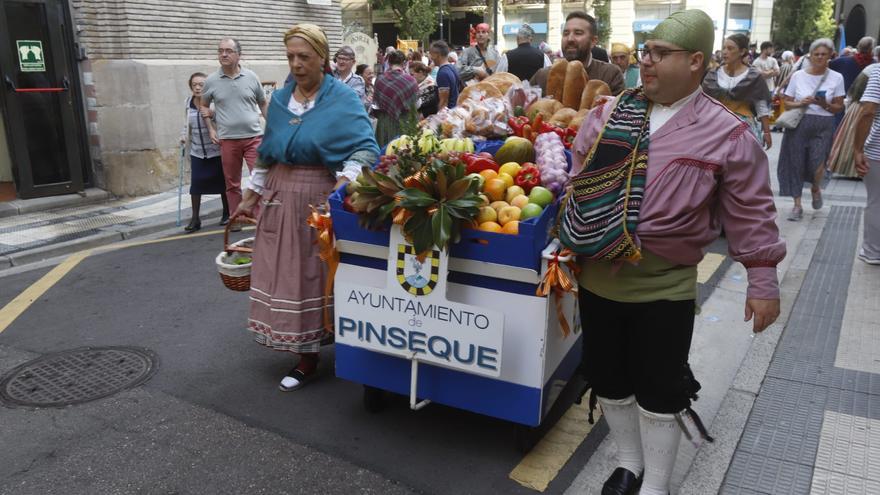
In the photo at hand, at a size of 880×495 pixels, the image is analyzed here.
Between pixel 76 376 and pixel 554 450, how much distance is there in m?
2.90

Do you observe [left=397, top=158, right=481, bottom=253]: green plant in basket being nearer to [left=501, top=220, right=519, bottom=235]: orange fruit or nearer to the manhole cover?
[left=501, top=220, right=519, bottom=235]: orange fruit

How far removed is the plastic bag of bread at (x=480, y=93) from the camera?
4.02 metres

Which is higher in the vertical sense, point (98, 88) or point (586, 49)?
point (586, 49)

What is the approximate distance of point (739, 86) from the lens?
6.41m

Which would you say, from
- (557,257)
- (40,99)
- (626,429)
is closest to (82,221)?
(40,99)

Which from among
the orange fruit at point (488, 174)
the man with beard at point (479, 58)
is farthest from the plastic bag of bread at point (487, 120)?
the man with beard at point (479, 58)

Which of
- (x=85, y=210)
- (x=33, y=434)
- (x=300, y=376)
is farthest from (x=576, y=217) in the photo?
(x=85, y=210)

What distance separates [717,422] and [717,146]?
175cm

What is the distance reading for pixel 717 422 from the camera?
3502 millimetres

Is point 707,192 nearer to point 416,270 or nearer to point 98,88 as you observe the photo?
point 416,270

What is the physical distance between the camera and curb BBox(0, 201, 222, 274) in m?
6.89

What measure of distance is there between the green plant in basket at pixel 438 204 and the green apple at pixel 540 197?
244 mm

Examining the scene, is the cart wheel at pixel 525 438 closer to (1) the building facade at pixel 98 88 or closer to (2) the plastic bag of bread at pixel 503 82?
(2) the plastic bag of bread at pixel 503 82

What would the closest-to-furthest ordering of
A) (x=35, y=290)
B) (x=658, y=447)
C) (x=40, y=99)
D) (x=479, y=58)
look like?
(x=658, y=447)
(x=35, y=290)
(x=40, y=99)
(x=479, y=58)
